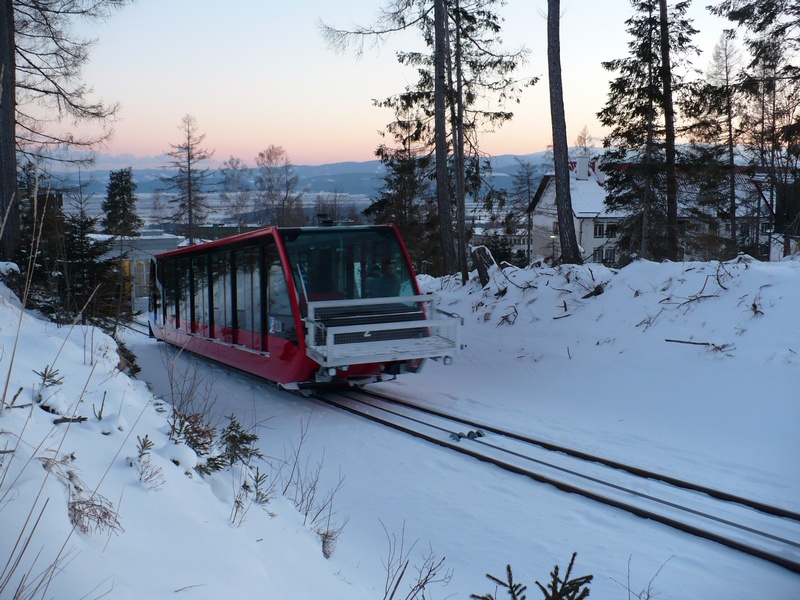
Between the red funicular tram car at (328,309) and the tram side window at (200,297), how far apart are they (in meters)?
1.56

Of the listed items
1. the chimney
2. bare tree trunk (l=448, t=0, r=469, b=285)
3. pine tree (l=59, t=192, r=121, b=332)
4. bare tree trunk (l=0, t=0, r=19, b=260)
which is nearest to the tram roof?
pine tree (l=59, t=192, r=121, b=332)

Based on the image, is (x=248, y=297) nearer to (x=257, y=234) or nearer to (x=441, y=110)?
(x=257, y=234)

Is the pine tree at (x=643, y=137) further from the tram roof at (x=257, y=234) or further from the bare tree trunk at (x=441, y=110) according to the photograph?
the tram roof at (x=257, y=234)

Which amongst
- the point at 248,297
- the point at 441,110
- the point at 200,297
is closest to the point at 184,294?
the point at 200,297

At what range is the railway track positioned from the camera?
5.65m

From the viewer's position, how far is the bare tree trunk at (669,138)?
1049 inches

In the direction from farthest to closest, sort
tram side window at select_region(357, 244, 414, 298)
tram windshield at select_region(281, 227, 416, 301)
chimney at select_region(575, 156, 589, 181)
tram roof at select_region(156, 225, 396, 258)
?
chimney at select_region(575, 156, 589, 181)
tram side window at select_region(357, 244, 414, 298)
tram roof at select_region(156, 225, 396, 258)
tram windshield at select_region(281, 227, 416, 301)

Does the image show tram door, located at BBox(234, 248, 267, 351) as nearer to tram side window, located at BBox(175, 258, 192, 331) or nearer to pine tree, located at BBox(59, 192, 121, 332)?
pine tree, located at BBox(59, 192, 121, 332)

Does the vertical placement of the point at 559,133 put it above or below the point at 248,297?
above

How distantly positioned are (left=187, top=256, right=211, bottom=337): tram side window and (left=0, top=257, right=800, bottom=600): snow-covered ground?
105 centimetres

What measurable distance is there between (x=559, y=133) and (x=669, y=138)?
43.4 ft

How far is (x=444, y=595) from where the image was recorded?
15.4ft

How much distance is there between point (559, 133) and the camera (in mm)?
16562

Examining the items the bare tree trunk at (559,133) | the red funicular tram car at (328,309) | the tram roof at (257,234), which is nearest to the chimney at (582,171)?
the bare tree trunk at (559,133)
